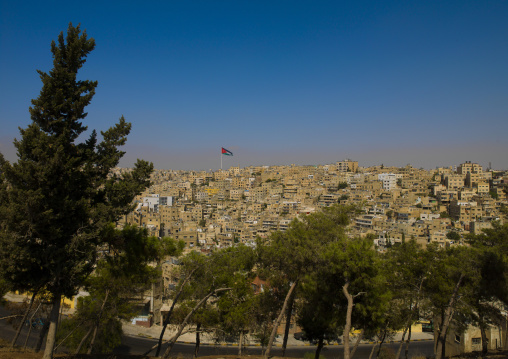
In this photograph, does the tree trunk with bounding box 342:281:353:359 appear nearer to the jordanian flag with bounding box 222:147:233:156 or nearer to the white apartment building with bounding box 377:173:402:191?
the jordanian flag with bounding box 222:147:233:156

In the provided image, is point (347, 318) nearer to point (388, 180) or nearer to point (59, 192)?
point (59, 192)

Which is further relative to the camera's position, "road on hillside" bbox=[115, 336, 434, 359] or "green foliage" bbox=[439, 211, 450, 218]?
"green foliage" bbox=[439, 211, 450, 218]

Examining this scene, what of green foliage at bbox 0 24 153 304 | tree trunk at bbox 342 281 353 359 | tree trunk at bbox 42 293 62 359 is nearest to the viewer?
green foliage at bbox 0 24 153 304

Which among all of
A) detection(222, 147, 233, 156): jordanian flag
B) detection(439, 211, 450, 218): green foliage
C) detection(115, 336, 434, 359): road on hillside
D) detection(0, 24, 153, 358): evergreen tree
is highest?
detection(222, 147, 233, 156): jordanian flag

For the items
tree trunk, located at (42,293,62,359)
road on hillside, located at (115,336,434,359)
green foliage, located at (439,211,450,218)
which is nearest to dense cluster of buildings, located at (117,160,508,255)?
green foliage, located at (439,211,450,218)

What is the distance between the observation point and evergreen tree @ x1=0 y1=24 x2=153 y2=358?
6660 mm

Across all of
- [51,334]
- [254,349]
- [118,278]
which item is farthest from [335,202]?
[51,334]

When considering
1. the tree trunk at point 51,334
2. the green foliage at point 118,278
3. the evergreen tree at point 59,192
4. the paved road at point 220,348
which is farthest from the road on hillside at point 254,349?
the evergreen tree at point 59,192

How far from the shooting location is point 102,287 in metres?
11.1

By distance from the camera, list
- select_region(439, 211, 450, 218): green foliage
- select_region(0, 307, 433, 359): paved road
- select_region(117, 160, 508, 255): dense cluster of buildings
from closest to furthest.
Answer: select_region(0, 307, 433, 359): paved road
select_region(117, 160, 508, 255): dense cluster of buildings
select_region(439, 211, 450, 218): green foliage

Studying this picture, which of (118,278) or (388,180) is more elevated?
(388,180)

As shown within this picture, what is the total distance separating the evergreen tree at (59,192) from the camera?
21.9 feet

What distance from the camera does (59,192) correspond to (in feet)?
23.9

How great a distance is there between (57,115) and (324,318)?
8203mm
